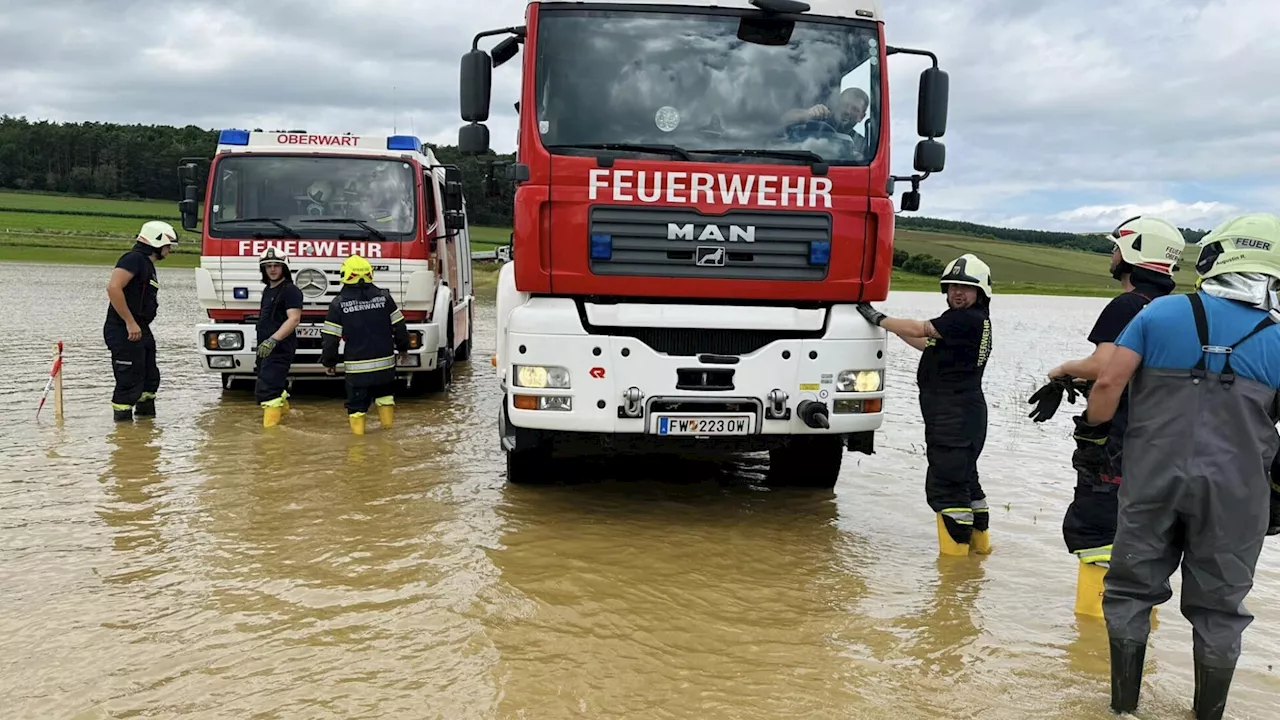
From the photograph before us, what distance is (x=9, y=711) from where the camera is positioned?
11.0ft

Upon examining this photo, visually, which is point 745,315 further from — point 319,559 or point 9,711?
point 9,711

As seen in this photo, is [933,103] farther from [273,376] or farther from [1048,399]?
[273,376]

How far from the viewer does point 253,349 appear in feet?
31.5

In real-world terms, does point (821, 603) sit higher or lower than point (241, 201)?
lower

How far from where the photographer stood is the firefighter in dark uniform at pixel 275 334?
8883mm

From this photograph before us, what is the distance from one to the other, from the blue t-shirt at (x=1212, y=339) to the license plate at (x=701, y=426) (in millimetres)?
2625

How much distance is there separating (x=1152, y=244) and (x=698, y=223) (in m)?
2.44

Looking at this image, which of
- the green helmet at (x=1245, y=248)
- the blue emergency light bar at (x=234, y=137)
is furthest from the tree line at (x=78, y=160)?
the green helmet at (x=1245, y=248)

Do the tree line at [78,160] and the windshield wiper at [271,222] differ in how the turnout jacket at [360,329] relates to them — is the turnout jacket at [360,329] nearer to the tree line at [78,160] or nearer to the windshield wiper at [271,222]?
the windshield wiper at [271,222]

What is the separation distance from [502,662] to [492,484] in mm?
3168

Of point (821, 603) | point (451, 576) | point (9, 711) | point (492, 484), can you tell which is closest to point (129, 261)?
point (492, 484)

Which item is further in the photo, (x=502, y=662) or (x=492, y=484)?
(x=492, y=484)

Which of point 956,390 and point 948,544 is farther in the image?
point 948,544

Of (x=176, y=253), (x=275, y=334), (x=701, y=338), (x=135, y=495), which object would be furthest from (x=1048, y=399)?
(x=176, y=253)
